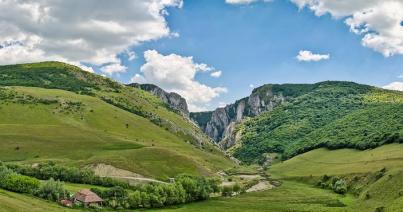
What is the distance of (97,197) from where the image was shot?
421ft

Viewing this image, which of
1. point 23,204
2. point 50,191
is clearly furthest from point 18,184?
point 23,204

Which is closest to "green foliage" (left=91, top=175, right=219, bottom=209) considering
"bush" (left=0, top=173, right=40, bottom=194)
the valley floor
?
the valley floor

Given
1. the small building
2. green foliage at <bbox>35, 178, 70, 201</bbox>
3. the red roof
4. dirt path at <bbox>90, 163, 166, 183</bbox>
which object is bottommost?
the small building

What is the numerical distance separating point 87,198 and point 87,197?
0.48m

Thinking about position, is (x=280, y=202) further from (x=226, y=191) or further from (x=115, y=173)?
(x=115, y=173)

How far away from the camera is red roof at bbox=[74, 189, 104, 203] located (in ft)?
406

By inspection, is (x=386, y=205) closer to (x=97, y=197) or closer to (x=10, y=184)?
(x=97, y=197)

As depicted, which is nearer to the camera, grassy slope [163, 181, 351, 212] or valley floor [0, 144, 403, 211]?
valley floor [0, 144, 403, 211]

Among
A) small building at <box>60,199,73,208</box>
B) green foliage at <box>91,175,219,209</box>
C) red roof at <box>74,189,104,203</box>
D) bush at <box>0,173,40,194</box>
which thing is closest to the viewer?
small building at <box>60,199,73,208</box>

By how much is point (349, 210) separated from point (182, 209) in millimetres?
44455

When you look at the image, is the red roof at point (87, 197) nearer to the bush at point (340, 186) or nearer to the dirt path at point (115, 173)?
the dirt path at point (115, 173)

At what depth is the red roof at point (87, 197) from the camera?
124m

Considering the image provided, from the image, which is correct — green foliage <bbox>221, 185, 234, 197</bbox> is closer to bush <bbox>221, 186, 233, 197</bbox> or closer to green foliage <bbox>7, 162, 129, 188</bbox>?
bush <bbox>221, 186, 233, 197</bbox>

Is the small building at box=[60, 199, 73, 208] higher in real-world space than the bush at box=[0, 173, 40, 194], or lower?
lower
